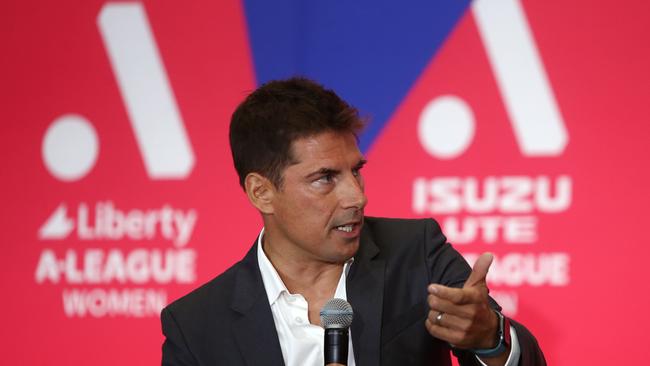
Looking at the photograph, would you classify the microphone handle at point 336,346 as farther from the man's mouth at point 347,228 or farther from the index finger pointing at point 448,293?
the man's mouth at point 347,228

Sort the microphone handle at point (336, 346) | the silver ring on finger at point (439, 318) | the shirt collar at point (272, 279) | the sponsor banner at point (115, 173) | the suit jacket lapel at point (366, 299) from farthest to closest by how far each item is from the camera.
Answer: the sponsor banner at point (115, 173), the shirt collar at point (272, 279), the suit jacket lapel at point (366, 299), the silver ring on finger at point (439, 318), the microphone handle at point (336, 346)

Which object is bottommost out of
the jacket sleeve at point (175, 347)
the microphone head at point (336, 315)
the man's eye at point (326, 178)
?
the jacket sleeve at point (175, 347)

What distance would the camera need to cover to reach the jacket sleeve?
238cm

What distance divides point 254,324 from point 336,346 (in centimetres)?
56

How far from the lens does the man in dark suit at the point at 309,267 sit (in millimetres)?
2328

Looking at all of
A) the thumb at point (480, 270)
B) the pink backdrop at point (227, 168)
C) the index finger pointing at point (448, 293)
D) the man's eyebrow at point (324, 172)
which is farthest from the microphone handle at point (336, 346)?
the pink backdrop at point (227, 168)

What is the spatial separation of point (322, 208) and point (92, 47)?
179cm

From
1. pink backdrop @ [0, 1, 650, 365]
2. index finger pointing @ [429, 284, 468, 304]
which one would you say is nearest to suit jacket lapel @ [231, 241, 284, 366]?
index finger pointing @ [429, 284, 468, 304]

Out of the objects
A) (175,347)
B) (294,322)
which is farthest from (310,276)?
(175,347)

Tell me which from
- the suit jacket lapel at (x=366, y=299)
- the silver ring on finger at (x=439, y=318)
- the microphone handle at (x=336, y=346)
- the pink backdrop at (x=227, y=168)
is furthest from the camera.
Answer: the pink backdrop at (x=227, y=168)

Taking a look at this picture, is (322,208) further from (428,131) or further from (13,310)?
(13,310)

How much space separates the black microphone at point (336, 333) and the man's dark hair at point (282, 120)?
532 millimetres

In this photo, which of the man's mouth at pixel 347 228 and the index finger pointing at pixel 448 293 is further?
the man's mouth at pixel 347 228

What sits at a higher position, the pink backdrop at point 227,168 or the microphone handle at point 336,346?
the pink backdrop at point 227,168
